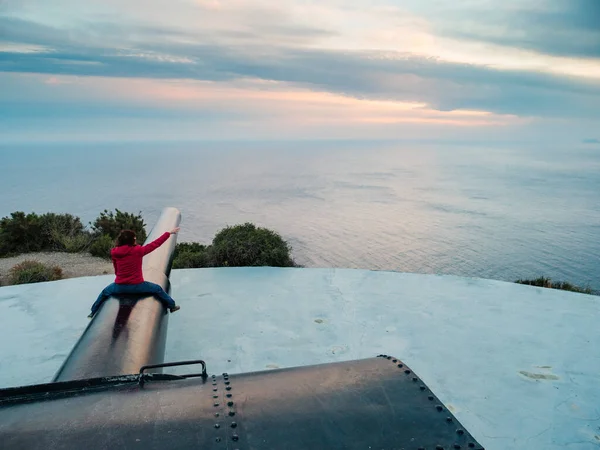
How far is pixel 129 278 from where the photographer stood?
4.84m

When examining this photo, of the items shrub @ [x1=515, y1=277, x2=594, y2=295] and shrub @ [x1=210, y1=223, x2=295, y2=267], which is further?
shrub @ [x1=515, y1=277, x2=594, y2=295]

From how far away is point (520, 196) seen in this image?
201 ft

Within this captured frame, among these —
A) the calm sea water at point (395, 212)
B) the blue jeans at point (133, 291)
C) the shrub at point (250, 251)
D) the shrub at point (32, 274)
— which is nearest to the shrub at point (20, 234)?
the shrub at point (32, 274)

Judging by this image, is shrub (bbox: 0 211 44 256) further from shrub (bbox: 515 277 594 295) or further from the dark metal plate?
the dark metal plate

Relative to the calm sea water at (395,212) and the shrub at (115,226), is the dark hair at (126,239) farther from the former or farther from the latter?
the calm sea water at (395,212)

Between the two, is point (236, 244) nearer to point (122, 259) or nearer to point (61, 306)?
point (61, 306)

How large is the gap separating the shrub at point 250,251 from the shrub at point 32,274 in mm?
4297

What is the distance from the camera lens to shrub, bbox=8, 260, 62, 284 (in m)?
11.3

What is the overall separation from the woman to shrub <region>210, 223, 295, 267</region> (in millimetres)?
4592

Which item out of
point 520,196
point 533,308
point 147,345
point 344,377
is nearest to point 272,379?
point 344,377

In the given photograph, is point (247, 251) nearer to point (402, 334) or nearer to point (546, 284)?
point (402, 334)

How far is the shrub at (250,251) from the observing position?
988cm

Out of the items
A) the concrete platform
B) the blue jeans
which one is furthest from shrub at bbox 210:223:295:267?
the blue jeans

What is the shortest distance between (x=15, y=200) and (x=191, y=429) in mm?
69621
